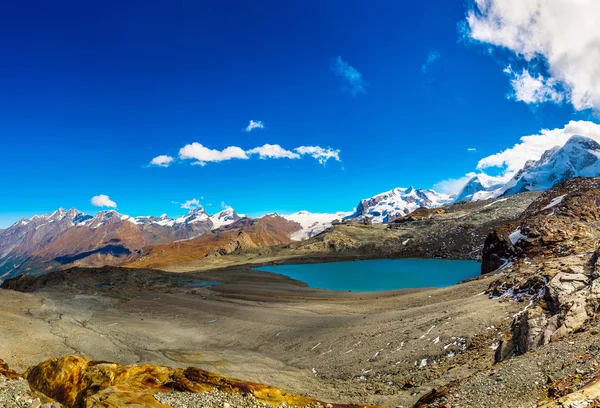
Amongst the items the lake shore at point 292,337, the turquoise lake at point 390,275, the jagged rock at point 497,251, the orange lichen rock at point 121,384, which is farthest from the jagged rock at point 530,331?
the turquoise lake at point 390,275

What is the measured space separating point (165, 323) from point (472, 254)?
4001 inches

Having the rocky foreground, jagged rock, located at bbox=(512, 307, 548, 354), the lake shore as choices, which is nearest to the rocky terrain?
the rocky foreground

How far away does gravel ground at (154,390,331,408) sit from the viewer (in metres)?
10.6

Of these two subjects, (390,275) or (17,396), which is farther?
(390,275)

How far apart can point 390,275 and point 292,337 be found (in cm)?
6254

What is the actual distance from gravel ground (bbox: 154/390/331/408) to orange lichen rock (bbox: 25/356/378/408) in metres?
0.33

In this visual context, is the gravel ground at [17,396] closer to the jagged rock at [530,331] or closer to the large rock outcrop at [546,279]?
the jagged rock at [530,331]

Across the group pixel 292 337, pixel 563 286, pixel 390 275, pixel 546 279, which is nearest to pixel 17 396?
pixel 292 337

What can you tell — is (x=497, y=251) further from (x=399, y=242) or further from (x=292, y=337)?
(x=399, y=242)

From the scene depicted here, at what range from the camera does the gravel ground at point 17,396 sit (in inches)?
428

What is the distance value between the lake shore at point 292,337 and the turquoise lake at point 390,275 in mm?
27333

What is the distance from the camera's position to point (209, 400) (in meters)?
11.0

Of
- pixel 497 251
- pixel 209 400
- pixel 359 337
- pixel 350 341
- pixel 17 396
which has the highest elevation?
pixel 497 251

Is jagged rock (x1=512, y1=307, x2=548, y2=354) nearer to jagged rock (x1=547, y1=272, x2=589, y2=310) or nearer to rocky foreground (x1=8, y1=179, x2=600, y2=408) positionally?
rocky foreground (x1=8, y1=179, x2=600, y2=408)
